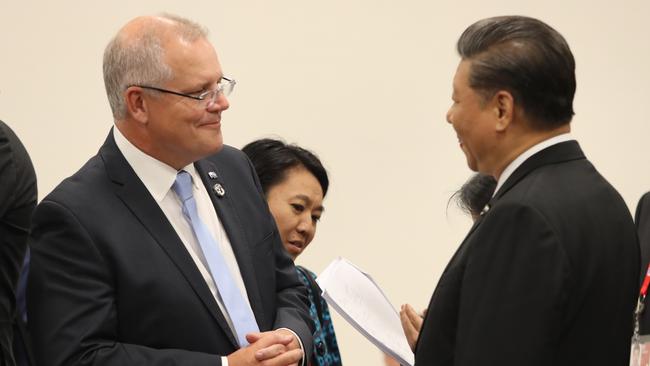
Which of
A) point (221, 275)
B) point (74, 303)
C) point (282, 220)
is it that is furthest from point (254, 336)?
point (282, 220)

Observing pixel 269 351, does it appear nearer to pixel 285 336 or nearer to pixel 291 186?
pixel 285 336

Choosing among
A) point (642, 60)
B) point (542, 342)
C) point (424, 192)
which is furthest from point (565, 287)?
point (642, 60)

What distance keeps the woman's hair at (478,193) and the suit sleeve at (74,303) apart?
47.1 inches

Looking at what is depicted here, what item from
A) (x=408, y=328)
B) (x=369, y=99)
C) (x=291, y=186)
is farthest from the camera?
(x=369, y=99)

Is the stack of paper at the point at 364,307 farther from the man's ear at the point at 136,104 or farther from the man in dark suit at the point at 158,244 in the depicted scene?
the man's ear at the point at 136,104

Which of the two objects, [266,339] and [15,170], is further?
[15,170]

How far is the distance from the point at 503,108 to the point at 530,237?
255mm

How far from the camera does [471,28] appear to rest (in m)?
1.97

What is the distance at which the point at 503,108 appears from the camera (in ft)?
6.24

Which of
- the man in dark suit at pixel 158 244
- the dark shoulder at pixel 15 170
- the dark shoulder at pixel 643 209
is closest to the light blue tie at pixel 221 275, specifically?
the man in dark suit at pixel 158 244

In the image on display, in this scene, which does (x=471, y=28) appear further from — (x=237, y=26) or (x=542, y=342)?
(x=237, y=26)

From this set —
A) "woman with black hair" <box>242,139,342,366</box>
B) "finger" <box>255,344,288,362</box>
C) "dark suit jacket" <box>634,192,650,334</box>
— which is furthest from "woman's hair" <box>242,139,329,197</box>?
"finger" <box>255,344,288,362</box>

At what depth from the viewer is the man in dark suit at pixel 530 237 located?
69.9 inches

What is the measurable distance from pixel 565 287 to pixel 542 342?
0.10m
